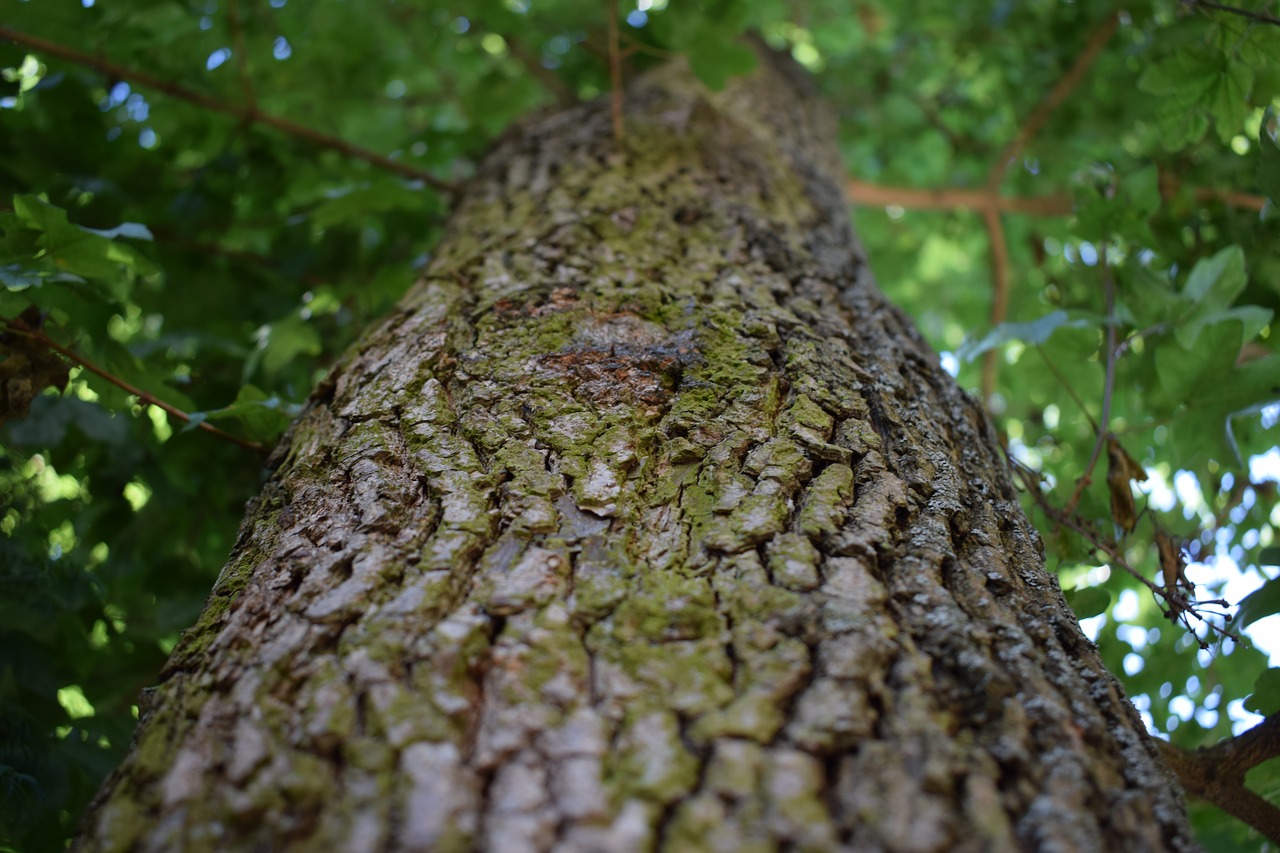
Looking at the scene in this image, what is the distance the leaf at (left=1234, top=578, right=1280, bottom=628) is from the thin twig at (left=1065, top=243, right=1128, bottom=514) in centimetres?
36

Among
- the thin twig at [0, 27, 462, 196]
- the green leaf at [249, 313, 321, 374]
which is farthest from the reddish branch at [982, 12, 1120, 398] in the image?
the green leaf at [249, 313, 321, 374]

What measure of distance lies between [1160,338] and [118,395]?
2.41 meters

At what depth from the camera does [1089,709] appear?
33.9 inches

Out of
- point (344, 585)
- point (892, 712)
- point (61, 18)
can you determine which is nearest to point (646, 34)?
point (61, 18)

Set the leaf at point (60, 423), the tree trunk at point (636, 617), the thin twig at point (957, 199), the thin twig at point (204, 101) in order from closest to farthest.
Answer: the tree trunk at point (636, 617) < the leaf at point (60, 423) < the thin twig at point (204, 101) < the thin twig at point (957, 199)

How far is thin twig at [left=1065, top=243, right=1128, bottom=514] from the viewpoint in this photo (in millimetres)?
1639

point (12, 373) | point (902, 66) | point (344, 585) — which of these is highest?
point (902, 66)

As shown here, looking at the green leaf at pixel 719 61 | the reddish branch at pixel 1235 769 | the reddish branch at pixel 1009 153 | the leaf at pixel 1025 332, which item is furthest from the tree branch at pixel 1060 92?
the reddish branch at pixel 1235 769

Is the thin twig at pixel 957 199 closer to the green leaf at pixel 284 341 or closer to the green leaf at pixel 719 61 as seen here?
the green leaf at pixel 719 61

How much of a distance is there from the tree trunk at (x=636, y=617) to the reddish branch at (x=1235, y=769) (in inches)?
18.7

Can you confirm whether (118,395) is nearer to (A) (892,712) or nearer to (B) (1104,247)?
(A) (892,712)

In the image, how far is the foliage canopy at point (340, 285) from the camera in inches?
64.2

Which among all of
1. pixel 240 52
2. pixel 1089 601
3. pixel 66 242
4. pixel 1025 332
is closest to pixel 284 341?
pixel 66 242

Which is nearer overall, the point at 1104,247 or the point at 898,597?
the point at 898,597
